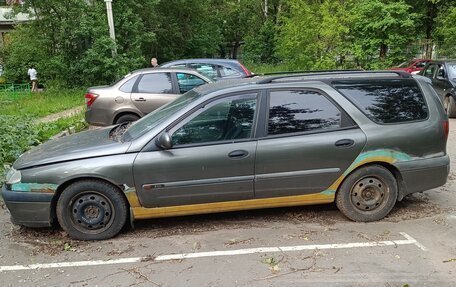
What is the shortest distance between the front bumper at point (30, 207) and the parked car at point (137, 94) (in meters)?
4.90

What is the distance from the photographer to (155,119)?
15.6ft

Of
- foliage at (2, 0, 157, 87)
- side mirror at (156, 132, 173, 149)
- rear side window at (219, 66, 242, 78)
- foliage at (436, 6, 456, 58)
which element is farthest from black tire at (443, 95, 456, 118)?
foliage at (2, 0, 157, 87)

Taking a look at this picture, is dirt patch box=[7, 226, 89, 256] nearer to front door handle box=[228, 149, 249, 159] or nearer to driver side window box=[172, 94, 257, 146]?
driver side window box=[172, 94, 257, 146]

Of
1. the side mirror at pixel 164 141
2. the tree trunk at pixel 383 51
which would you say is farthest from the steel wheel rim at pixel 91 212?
the tree trunk at pixel 383 51

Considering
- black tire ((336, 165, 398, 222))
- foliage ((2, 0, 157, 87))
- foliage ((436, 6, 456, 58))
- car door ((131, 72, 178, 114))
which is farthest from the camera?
foliage ((436, 6, 456, 58))

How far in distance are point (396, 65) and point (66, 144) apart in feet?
75.4

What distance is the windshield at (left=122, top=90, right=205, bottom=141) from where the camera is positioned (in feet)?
14.8

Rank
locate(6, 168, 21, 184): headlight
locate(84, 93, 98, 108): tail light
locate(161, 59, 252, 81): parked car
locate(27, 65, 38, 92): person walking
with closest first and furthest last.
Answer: locate(6, 168, 21, 184): headlight < locate(84, 93, 98, 108): tail light < locate(161, 59, 252, 81): parked car < locate(27, 65, 38, 92): person walking

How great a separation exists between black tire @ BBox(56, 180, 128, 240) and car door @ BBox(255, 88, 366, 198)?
4.77ft

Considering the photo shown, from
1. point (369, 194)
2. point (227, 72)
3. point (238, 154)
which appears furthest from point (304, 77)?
point (227, 72)

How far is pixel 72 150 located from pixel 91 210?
645 mm

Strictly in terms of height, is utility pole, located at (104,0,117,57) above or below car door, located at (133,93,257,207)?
above

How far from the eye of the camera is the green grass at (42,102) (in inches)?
509

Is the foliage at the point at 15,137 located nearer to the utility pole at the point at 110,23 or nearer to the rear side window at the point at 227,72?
the rear side window at the point at 227,72
